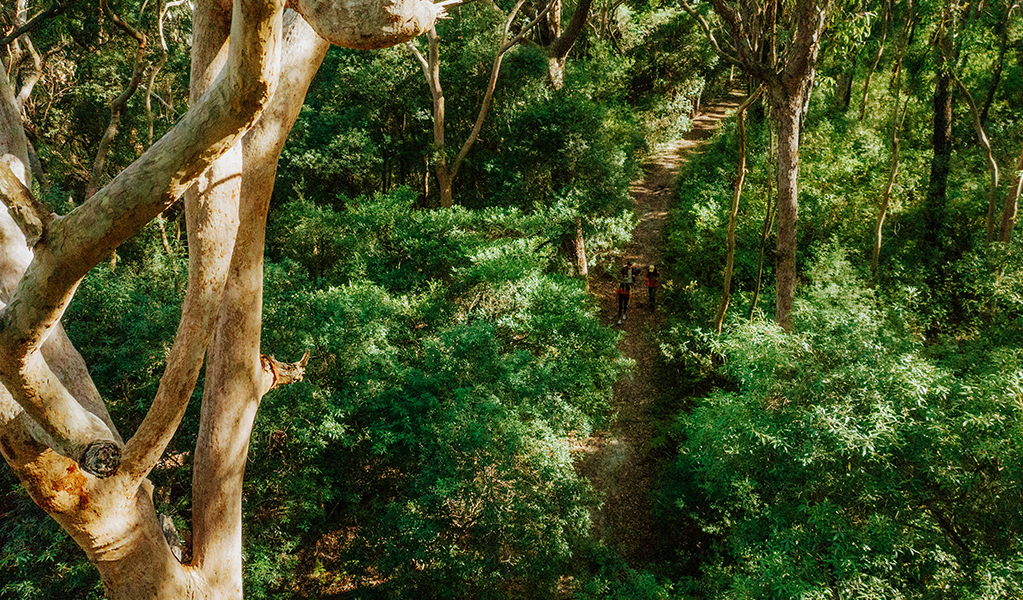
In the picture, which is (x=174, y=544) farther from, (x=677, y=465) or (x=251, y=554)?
(x=677, y=465)

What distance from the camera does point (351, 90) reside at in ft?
48.1

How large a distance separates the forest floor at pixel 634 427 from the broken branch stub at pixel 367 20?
7170mm

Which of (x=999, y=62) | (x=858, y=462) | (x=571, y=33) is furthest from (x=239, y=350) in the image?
(x=999, y=62)

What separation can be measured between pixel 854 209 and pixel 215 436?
14.4m

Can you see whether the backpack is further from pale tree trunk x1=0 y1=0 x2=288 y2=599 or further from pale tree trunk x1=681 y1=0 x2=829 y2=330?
pale tree trunk x1=0 y1=0 x2=288 y2=599

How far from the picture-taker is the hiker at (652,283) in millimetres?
13688

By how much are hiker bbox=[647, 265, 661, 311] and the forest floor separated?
0.26 m

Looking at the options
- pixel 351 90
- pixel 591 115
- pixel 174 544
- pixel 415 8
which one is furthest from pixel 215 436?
pixel 351 90

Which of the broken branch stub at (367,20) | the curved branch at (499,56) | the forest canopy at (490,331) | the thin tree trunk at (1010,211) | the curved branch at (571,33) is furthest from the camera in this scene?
the curved branch at (571,33)

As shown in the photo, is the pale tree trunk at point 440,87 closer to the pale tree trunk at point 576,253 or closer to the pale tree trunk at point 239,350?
the pale tree trunk at point 576,253

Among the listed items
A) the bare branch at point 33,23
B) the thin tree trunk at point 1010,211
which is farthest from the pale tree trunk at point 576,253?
the bare branch at point 33,23

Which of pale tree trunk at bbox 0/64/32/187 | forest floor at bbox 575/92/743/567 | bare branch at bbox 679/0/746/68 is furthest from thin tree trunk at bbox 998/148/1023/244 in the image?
pale tree trunk at bbox 0/64/32/187

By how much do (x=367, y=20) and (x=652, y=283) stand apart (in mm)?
12585

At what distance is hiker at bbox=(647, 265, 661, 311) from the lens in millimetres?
13688
